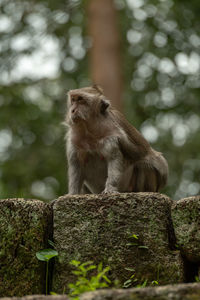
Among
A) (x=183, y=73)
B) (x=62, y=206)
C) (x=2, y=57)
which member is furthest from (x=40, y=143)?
(x=62, y=206)

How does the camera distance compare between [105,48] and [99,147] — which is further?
[105,48]

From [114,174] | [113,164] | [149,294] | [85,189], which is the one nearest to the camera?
[149,294]

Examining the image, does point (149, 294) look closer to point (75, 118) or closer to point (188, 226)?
point (188, 226)

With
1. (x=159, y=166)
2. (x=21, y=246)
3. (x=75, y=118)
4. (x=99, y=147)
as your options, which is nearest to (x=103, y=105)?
(x=75, y=118)

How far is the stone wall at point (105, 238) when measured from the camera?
5152 millimetres

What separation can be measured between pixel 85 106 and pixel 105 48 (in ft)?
31.5

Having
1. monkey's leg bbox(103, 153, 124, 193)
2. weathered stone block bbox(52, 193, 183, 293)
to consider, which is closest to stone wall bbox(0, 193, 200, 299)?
weathered stone block bbox(52, 193, 183, 293)

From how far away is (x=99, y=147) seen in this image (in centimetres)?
750

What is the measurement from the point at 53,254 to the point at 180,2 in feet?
55.1

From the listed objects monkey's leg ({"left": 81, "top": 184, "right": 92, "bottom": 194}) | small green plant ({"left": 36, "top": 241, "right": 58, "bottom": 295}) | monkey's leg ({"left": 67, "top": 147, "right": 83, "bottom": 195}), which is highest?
monkey's leg ({"left": 67, "top": 147, "right": 83, "bottom": 195})

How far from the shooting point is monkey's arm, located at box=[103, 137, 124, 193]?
721 cm

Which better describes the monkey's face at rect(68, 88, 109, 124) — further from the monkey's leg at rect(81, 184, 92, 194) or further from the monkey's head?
the monkey's leg at rect(81, 184, 92, 194)

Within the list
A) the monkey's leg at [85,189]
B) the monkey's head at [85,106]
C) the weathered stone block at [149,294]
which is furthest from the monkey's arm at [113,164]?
the weathered stone block at [149,294]

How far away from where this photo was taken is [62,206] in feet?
18.0
